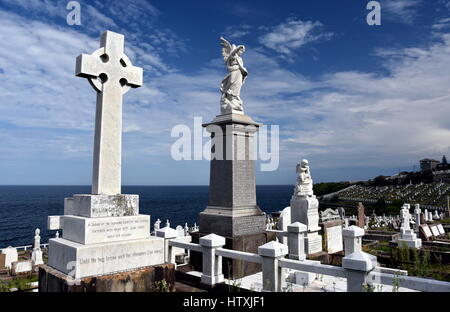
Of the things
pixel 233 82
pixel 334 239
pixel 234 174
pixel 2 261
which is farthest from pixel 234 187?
pixel 2 261

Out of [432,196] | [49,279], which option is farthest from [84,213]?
[432,196]

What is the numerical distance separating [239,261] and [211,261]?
0.91 metres

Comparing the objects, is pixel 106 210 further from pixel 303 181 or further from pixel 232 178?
pixel 303 181

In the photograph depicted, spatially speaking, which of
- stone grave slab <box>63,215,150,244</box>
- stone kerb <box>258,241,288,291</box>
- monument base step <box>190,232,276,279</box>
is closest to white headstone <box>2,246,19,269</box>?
monument base step <box>190,232,276,279</box>

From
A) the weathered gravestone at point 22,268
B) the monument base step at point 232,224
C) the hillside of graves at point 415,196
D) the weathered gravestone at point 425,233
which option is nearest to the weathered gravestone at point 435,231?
the weathered gravestone at point 425,233

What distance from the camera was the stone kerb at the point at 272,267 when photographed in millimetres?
6129

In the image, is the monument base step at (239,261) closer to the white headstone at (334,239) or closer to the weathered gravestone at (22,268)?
the white headstone at (334,239)

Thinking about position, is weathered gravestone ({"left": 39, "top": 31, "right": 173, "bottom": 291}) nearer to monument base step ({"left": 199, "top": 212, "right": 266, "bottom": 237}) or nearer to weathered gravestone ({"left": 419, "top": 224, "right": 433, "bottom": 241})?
monument base step ({"left": 199, "top": 212, "right": 266, "bottom": 237})

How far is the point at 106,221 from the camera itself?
5.03m

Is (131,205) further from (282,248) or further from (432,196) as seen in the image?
(432,196)

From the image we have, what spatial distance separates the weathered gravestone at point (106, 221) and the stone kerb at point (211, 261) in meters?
1.87

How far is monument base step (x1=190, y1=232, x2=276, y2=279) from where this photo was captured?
8141 millimetres
